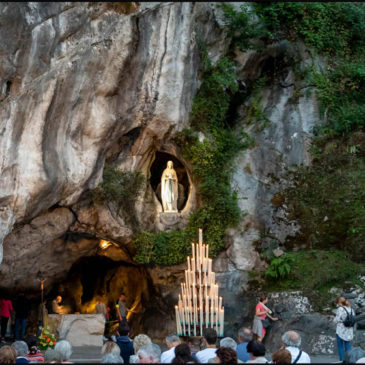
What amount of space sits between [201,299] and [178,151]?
4.63 m

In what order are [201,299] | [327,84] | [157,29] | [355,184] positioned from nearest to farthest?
[201,299] → [157,29] → [355,184] → [327,84]

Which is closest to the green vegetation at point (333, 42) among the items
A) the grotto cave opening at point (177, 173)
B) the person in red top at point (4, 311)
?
the grotto cave opening at point (177, 173)

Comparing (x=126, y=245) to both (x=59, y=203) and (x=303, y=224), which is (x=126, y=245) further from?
(x=303, y=224)

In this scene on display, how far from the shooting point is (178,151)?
14680 millimetres

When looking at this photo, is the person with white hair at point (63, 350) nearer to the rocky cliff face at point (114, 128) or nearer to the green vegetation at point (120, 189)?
the rocky cliff face at point (114, 128)

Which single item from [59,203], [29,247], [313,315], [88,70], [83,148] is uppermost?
[88,70]

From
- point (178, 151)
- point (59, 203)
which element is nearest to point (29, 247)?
point (59, 203)

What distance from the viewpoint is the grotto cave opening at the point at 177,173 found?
50.8ft

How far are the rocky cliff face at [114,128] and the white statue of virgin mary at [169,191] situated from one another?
12.2 inches

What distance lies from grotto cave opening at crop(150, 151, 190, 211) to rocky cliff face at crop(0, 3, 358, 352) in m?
0.32

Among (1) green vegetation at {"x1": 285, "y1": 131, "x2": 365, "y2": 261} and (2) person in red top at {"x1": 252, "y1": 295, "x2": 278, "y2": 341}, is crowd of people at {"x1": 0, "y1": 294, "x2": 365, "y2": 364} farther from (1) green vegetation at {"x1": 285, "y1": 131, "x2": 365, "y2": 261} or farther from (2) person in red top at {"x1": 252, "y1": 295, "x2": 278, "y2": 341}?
(1) green vegetation at {"x1": 285, "y1": 131, "x2": 365, "y2": 261}

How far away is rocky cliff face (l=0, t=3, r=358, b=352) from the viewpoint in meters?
11.5

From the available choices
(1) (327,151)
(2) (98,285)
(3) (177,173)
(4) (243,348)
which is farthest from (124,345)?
(2) (98,285)

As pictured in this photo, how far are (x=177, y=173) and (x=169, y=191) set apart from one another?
3.78 ft
